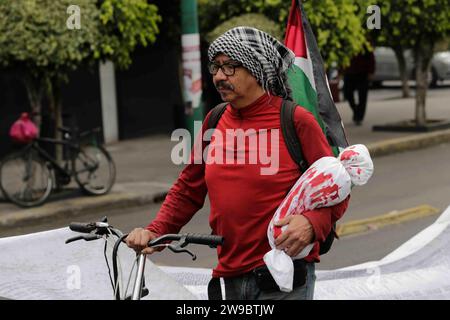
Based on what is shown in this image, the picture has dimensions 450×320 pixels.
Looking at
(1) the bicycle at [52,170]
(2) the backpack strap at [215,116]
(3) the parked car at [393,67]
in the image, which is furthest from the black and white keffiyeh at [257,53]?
(3) the parked car at [393,67]

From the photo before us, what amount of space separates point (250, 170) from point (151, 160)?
1069cm

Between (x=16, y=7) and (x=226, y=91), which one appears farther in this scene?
(x=16, y=7)

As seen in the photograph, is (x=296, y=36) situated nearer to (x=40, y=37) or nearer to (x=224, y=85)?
(x=224, y=85)

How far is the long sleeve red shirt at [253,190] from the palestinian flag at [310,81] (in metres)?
0.49

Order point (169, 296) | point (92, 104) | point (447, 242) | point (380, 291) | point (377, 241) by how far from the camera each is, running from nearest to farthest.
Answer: point (169, 296) → point (380, 291) → point (447, 242) → point (377, 241) → point (92, 104)

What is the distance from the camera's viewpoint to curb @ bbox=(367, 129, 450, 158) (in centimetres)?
1399

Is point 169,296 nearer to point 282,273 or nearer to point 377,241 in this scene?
point 282,273

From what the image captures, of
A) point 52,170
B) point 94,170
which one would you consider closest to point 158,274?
point 94,170

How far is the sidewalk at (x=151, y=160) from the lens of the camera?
33.0ft

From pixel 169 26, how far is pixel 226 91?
1326 cm

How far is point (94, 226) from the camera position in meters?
3.18

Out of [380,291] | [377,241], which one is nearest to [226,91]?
[380,291]

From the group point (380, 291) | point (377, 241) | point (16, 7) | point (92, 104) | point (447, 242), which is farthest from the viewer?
point (92, 104)

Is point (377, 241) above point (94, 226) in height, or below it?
below
